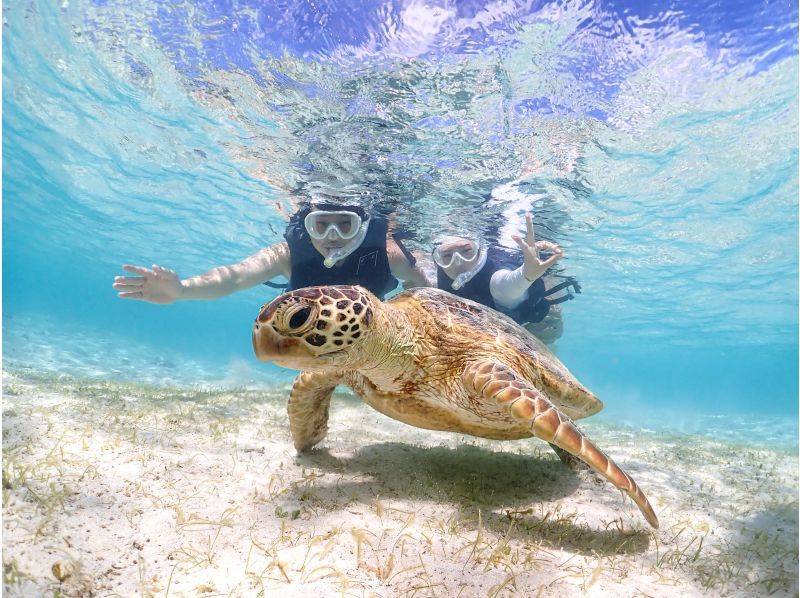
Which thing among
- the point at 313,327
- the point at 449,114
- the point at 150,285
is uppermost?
the point at 449,114

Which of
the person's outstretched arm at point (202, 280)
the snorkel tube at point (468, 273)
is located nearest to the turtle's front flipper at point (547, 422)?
the person's outstretched arm at point (202, 280)

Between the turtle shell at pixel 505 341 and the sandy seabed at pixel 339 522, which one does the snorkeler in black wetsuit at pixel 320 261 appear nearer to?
the sandy seabed at pixel 339 522

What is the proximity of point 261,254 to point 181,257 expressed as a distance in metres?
23.0

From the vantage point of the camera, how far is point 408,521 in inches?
91.4

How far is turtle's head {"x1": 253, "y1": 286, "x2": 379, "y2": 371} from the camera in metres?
2.16

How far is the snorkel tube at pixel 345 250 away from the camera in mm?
7473

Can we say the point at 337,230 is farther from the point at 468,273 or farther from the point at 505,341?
the point at 505,341

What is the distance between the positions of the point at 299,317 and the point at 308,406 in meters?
1.64

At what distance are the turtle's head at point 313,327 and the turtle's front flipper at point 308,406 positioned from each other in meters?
1.09

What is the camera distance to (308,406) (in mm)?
3555

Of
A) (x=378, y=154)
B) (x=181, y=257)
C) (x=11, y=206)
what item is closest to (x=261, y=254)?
(x=378, y=154)

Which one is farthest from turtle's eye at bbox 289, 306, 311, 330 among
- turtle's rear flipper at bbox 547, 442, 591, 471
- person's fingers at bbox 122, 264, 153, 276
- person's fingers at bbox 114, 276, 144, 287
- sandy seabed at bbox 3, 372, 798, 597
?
person's fingers at bbox 114, 276, 144, 287

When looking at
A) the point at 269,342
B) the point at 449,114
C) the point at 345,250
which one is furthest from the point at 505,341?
the point at 345,250

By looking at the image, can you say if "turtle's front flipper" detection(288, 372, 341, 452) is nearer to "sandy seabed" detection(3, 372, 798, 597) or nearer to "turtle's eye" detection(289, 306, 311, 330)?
"sandy seabed" detection(3, 372, 798, 597)
